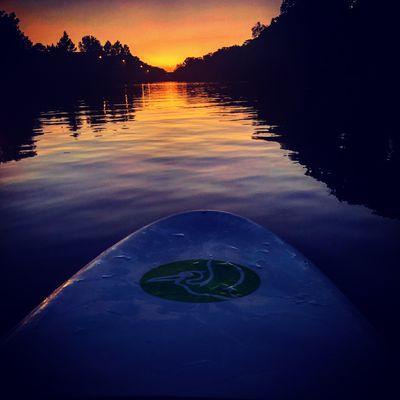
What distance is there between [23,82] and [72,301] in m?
77.5

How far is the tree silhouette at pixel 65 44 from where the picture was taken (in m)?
106

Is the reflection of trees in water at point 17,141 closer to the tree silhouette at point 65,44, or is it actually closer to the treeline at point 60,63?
the treeline at point 60,63

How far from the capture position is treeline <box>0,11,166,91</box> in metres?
58.6

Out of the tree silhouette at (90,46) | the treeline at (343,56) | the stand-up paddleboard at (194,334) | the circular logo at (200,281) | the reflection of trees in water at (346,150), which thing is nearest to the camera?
the stand-up paddleboard at (194,334)

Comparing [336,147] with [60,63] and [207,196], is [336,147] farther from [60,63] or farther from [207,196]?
[60,63]

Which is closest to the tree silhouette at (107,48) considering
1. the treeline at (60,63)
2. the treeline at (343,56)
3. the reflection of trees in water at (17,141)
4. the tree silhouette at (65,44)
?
the treeline at (60,63)

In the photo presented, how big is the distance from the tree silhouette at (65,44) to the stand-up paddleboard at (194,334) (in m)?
122

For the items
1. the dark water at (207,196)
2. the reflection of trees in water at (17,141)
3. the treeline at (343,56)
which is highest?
the treeline at (343,56)

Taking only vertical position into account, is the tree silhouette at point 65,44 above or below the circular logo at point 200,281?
above

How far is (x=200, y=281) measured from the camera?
8.73 feet

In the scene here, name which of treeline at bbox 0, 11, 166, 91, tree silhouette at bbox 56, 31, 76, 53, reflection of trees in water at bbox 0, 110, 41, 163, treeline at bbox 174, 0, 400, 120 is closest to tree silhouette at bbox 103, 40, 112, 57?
treeline at bbox 0, 11, 166, 91

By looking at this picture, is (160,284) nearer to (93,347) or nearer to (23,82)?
(93,347)

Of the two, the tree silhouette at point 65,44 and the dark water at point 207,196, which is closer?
the dark water at point 207,196

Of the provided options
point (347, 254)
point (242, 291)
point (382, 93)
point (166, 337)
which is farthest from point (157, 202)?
point (382, 93)
